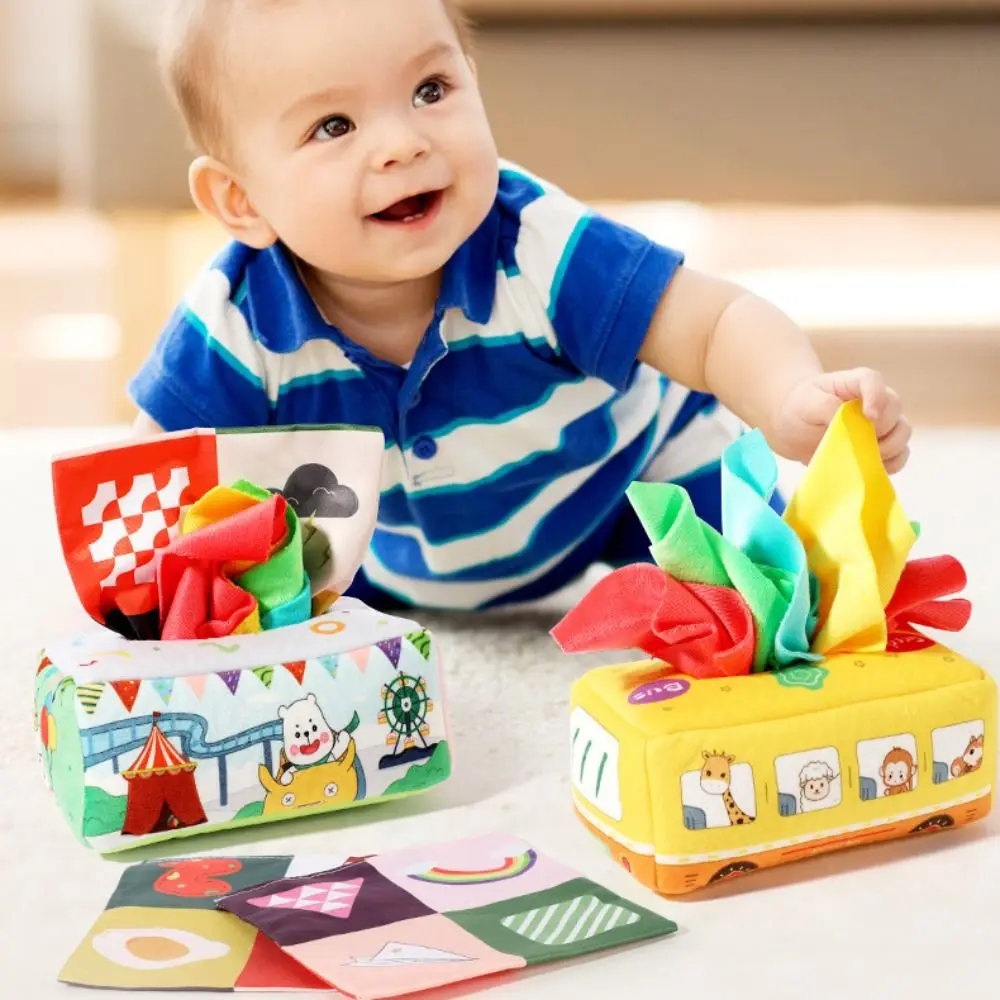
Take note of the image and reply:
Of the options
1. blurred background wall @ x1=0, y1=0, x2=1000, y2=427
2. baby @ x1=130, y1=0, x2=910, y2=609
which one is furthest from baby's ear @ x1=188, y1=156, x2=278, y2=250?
blurred background wall @ x1=0, y1=0, x2=1000, y2=427

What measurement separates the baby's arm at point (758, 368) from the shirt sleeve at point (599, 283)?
0.01m

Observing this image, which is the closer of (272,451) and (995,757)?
(995,757)

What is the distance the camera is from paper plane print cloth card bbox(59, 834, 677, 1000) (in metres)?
0.54

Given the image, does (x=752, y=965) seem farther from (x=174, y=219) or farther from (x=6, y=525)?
(x=174, y=219)

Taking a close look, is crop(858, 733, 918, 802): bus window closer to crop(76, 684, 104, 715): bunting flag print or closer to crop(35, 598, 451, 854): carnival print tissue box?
crop(35, 598, 451, 854): carnival print tissue box

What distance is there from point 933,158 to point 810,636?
1.38 meters

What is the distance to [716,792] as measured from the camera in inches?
23.3

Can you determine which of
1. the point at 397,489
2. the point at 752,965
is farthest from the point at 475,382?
the point at 752,965

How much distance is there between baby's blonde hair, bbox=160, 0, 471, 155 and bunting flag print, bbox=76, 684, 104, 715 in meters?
0.33

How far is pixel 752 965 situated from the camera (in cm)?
55

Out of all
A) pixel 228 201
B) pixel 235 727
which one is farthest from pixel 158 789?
pixel 228 201

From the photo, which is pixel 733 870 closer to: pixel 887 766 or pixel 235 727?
pixel 887 766

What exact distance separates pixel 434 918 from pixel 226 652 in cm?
16

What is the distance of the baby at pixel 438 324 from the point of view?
0.78m
